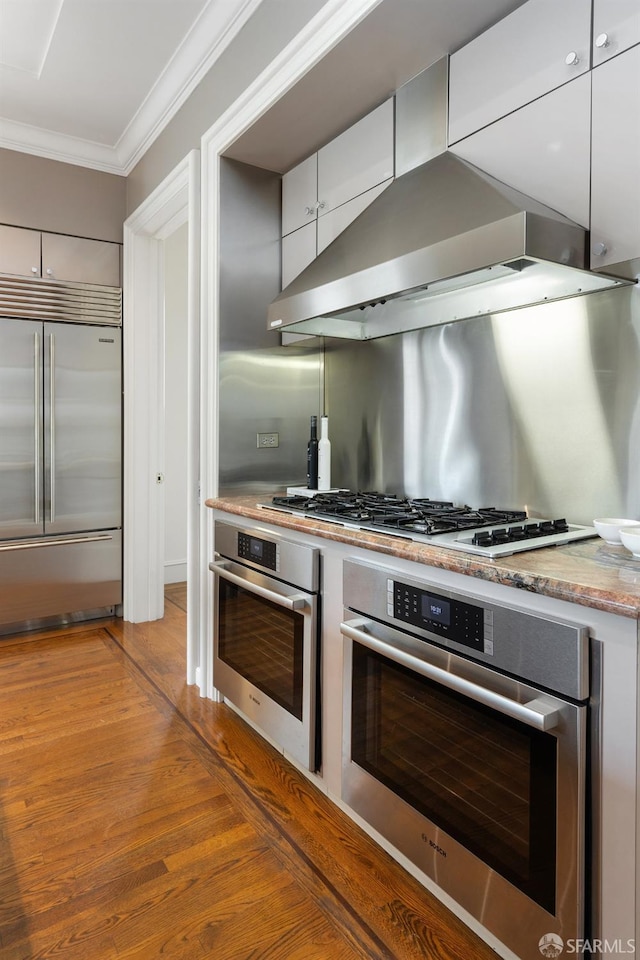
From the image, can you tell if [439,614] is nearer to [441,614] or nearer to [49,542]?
[441,614]

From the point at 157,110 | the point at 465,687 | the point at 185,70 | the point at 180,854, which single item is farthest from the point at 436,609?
the point at 157,110

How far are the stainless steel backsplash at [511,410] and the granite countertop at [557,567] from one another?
284mm

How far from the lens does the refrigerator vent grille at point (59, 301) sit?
333 cm

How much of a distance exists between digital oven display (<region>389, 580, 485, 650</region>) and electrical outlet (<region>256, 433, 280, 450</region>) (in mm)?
1352

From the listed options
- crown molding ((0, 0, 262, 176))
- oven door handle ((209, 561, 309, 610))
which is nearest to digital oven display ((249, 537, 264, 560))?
oven door handle ((209, 561, 309, 610))

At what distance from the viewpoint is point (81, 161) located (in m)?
3.52

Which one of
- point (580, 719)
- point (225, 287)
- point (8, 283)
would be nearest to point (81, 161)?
point (8, 283)

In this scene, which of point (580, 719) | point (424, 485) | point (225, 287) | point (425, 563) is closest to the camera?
point (580, 719)

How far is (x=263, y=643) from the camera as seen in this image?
2152 mm

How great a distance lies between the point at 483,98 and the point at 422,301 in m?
0.63

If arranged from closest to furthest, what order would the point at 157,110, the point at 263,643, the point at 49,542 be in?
the point at 263,643 < the point at 157,110 < the point at 49,542

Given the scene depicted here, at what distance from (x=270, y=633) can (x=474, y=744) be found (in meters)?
0.95

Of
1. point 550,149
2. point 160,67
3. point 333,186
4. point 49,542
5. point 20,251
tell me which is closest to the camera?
point 550,149

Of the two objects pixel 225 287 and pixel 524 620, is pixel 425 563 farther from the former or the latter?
pixel 225 287
